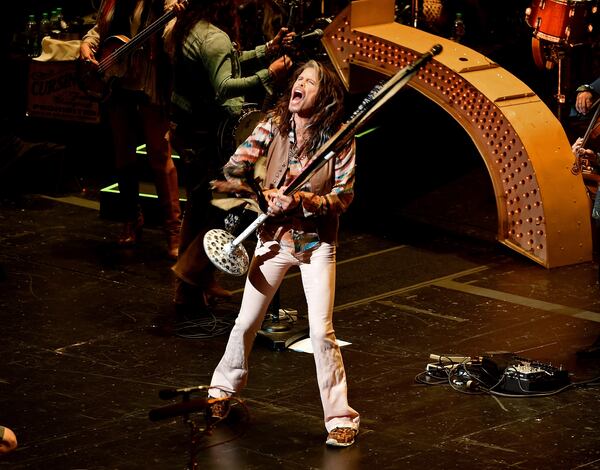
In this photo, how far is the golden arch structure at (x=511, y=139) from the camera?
34.0 feet

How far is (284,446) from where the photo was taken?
685cm

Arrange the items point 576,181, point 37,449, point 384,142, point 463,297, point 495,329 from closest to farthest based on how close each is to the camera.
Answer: point 37,449 < point 495,329 < point 463,297 < point 576,181 < point 384,142

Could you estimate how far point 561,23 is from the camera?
10805mm

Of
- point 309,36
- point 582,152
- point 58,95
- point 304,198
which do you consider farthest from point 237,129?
point 58,95

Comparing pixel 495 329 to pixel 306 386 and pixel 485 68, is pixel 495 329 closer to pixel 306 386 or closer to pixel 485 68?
pixel 306 386

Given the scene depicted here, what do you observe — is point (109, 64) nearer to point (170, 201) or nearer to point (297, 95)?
point (170, 201)

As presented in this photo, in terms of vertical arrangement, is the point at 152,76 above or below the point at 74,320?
above

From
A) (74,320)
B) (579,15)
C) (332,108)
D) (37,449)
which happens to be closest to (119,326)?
(74,320)

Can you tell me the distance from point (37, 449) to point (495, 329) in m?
3.41

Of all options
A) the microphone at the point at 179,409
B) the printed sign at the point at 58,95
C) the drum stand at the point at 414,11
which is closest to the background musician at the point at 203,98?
the drum stand at the point at 414,11

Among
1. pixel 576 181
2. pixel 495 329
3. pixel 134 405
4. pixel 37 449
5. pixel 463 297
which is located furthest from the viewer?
pixel 576 181

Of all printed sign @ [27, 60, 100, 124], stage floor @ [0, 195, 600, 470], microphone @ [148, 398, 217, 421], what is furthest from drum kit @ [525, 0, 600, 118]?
microphone @ [148, 398, 217, 421]

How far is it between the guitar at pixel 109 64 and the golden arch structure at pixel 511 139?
2004mm

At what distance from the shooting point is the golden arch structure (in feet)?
34.0
